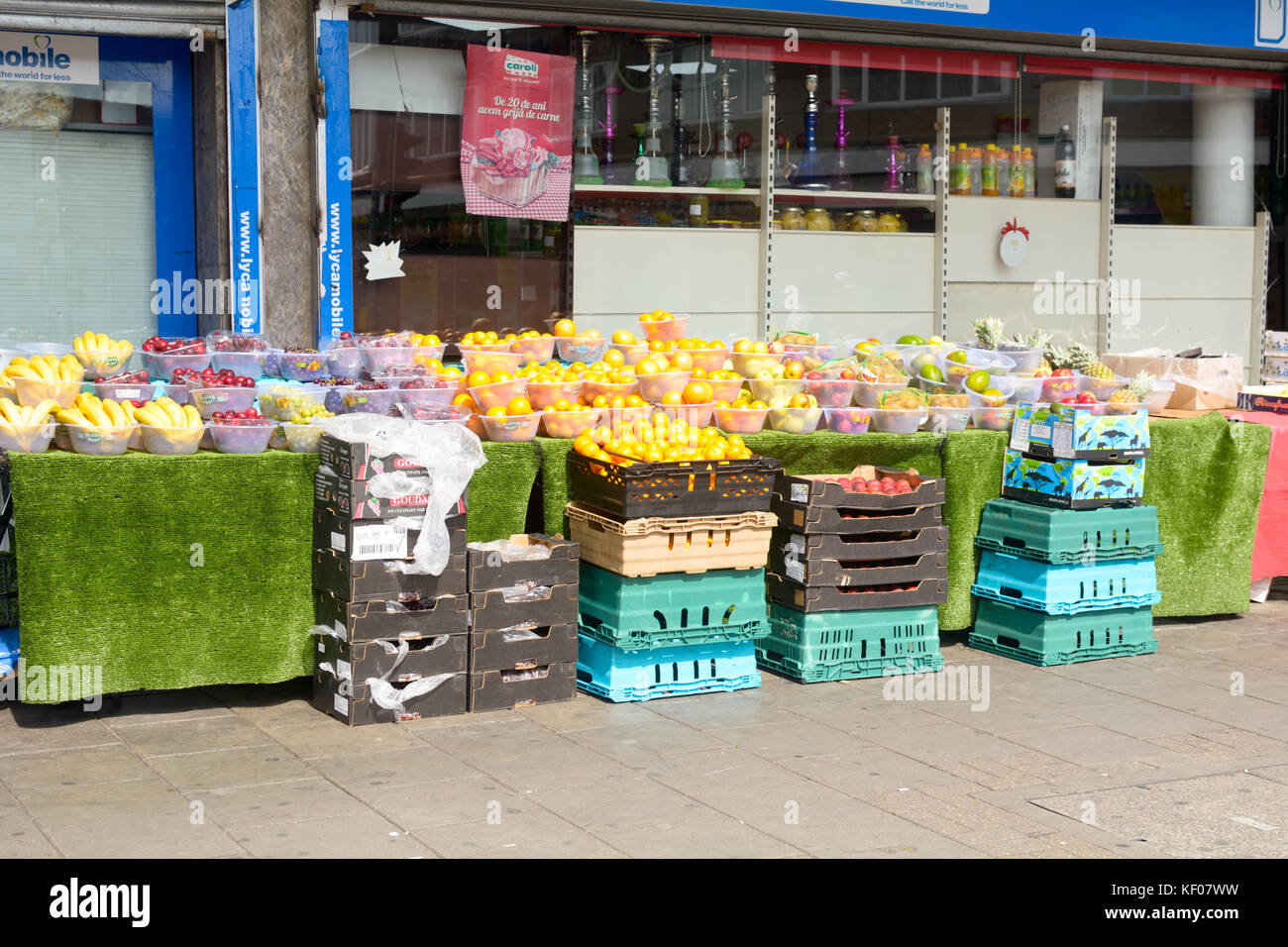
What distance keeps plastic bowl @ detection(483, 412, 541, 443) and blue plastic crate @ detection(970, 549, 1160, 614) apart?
2.42 metres

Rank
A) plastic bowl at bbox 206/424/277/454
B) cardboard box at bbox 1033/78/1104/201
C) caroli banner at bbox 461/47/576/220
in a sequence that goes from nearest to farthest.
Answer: plastic bowl at bbox 206/424/277/454 < caroli banner at bbox 461/47/576/220 < cardboard box at bbox 1033/78/1104/201

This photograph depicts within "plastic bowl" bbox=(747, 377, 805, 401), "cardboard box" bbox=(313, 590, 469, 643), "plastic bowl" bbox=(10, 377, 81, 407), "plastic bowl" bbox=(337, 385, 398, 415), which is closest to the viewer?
"cardboard box" bbox=(313, 590, 469, 643)

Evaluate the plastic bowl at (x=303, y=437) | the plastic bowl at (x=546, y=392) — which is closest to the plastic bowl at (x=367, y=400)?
the plastic bowl at (x=303, y=437)

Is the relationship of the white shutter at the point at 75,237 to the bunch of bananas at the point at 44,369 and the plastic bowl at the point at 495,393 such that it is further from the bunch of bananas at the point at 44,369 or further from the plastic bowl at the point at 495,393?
the plastic bowl at the point at 495,393

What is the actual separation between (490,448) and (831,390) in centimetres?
189

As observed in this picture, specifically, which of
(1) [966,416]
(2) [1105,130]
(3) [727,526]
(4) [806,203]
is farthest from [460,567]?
(2) [1105,130]

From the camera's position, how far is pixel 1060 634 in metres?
6.94

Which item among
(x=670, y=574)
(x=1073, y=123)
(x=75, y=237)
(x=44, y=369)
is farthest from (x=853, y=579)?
(x=1073, y=123)

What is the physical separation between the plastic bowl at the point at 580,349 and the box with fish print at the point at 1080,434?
2.19 meters

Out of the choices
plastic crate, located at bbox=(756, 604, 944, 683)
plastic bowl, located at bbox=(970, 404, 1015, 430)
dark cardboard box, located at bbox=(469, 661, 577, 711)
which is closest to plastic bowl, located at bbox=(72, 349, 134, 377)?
dark cardboard box, located at bbox=(469, 661, 577, 711)

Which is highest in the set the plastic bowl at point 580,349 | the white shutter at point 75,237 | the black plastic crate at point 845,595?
the white shutter at point 75,237

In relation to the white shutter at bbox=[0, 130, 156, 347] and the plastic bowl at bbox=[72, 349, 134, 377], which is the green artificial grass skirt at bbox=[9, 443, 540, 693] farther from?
the white shutter at bbox=[0, 130, 156, 347]

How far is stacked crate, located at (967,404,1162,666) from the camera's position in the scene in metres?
6.88

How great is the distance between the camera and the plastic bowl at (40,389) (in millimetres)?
5965
